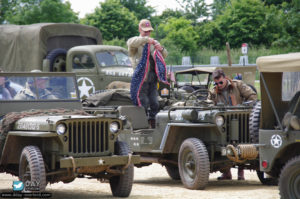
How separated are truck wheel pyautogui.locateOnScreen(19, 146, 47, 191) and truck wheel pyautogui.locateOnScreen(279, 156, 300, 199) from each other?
2717 mm

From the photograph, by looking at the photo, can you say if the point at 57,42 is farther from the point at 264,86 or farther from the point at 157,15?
the point at 157,15

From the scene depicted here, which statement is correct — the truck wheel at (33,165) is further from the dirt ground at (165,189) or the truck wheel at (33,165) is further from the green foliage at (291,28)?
the green foliage at (291,28)

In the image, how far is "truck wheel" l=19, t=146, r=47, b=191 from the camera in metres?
8.32

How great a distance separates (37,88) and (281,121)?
3.58 m

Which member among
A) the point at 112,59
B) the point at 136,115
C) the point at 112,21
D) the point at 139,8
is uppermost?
the point at 139,8

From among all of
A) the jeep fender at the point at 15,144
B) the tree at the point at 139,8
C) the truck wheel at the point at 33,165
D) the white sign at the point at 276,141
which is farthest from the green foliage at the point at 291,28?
the tree at the point at 139,8

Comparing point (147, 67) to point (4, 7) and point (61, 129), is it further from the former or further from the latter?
point (4, 7)

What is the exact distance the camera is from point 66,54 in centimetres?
1908

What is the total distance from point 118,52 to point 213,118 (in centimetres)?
934

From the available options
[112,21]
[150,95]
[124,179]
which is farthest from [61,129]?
[112,21]

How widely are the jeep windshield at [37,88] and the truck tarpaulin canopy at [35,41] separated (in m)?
8.77

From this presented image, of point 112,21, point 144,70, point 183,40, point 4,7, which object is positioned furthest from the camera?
point 112,21

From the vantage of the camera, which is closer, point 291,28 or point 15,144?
point 15,144

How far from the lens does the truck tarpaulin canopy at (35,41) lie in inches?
755
